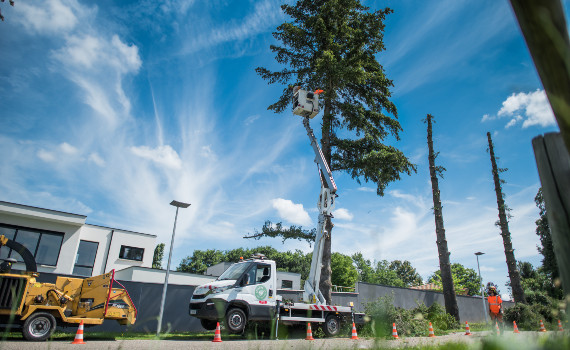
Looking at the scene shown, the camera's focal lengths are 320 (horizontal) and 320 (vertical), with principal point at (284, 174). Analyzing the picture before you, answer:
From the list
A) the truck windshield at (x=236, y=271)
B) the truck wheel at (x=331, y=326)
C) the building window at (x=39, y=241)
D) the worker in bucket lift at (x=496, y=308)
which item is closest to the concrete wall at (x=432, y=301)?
the worker in bucket lift at (x=496, y=308)

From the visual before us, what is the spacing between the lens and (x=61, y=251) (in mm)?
21281

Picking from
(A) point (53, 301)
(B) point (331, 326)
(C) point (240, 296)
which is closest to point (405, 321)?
(B) point (331, 326)

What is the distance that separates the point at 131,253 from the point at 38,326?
58.8 feet

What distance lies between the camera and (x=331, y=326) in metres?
12.1

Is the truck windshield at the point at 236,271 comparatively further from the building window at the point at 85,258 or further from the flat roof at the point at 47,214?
the building window at the point at 85,258

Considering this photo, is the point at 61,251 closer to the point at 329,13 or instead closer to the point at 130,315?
the point at 130,315

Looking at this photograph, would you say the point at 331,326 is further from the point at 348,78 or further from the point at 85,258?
the point at 85,258

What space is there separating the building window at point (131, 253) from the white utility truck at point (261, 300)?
17.5 meters

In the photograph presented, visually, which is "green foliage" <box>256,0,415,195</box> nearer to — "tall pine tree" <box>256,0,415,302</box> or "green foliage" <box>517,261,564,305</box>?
"tall pine tree" <box>256,0,415,302</box>

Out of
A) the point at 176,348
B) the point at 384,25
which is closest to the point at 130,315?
the point at 176,348

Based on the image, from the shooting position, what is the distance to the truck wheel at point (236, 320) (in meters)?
10.4

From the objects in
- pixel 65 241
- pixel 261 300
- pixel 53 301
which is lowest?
pixel 53 301

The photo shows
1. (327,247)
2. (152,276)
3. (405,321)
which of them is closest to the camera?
(405,321)

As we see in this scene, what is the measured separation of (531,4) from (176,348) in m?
9.15
